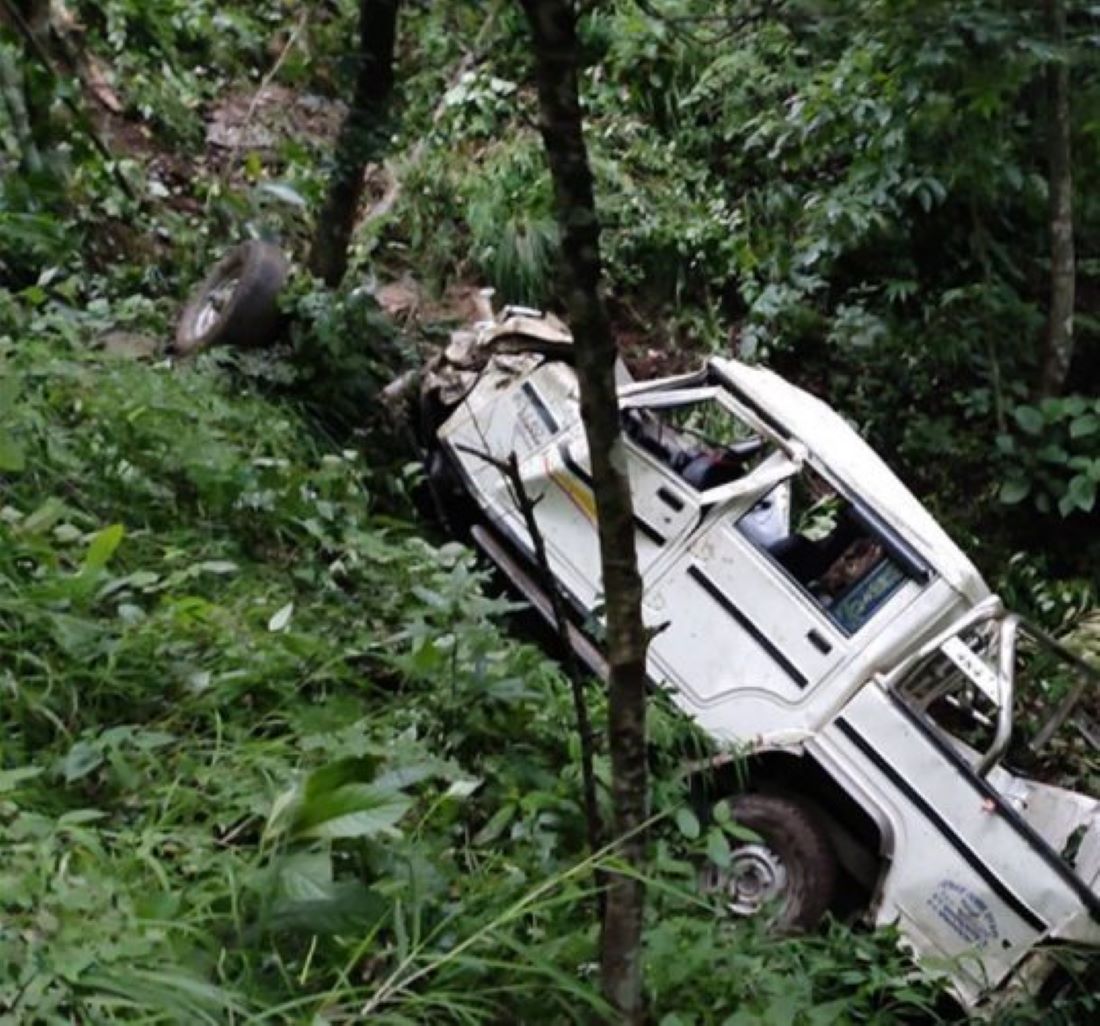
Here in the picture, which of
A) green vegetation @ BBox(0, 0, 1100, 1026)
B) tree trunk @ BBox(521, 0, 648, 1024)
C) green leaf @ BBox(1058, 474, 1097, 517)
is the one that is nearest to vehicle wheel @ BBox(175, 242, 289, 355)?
green vegetation @ BBox(0, 0, 1100, 1026)

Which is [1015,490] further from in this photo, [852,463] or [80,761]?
[80,761]

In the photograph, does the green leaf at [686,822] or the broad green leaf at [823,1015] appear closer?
the broad green leaf at [823,1015]

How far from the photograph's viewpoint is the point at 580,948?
2674mm

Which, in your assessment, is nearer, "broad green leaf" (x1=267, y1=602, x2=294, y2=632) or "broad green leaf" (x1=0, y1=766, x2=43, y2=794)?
"broad green leaf" (x1=0, y1=766, x2=43, y2=794)

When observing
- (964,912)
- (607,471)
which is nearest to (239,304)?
(964,912)

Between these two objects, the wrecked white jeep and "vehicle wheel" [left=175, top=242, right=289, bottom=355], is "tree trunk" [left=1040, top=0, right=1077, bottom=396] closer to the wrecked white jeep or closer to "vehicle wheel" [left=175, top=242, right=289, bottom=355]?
the wrecked white jeep

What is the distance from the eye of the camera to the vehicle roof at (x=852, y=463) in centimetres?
555

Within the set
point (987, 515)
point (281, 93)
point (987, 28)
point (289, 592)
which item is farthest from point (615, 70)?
point (289, 592)

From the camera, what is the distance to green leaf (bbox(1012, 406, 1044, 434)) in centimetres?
829

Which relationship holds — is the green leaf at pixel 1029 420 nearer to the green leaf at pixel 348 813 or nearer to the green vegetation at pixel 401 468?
the green vegetation at pixel 401 468

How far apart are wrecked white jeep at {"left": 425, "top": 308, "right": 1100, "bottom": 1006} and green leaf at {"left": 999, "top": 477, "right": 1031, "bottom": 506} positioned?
5.84ft

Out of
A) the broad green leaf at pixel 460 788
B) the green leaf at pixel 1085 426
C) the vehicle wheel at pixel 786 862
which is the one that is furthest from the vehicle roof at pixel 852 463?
the broad green leaf at pixel 460 788

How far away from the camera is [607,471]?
91.7 inches

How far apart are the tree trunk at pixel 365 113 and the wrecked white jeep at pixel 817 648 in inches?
44.8
